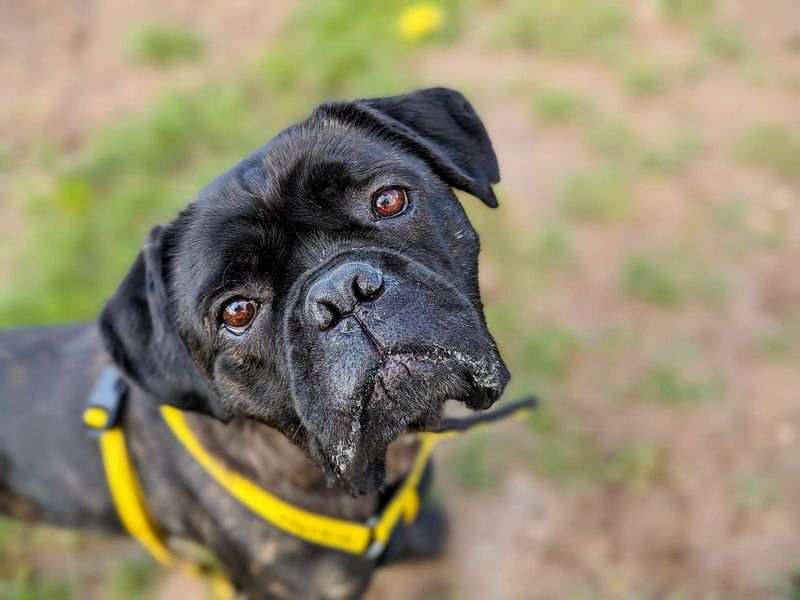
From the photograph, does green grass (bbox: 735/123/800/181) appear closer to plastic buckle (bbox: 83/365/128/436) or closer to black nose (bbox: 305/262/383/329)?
black nose (bbox: 305/262/383/329)

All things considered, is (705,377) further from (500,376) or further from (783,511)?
(500,376)

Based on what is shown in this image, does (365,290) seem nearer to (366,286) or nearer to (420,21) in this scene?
(366,286)

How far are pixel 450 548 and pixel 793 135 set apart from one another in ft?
12.3

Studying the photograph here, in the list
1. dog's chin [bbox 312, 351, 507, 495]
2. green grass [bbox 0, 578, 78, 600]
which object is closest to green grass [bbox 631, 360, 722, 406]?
dog's chin [bbox 312, 351, 507, 495]

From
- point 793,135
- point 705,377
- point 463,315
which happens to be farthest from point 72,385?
point 793,135

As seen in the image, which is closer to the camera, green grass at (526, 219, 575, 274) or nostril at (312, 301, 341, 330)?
nostril at (312, 301, 341, 330)

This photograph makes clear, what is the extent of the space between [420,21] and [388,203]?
14.8 feet

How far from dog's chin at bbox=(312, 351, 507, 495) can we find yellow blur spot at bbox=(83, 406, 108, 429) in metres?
1.12

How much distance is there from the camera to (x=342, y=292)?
199cm

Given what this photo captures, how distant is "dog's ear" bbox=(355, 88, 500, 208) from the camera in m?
2.51

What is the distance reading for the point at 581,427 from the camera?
4.15 metres

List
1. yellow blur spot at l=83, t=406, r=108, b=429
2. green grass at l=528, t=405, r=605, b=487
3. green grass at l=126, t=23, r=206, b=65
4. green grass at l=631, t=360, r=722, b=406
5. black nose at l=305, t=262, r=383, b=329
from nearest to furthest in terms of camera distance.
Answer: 1. black nose at l=305, t=262, r=383, b=329
2. yellow blur spot at l=83, t=406, r=108, b=429
3. green grass at l=528, t=405, r=605, b=487
4. green grass at l=631, t=360, r=722, b=406
5. green grass at l=126, t=23, r=206, b=65

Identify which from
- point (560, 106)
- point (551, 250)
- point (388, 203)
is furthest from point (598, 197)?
point (388, 203)

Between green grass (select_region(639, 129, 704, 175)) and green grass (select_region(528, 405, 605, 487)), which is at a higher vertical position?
green grass (select_region(639, 129, 704, 175))
